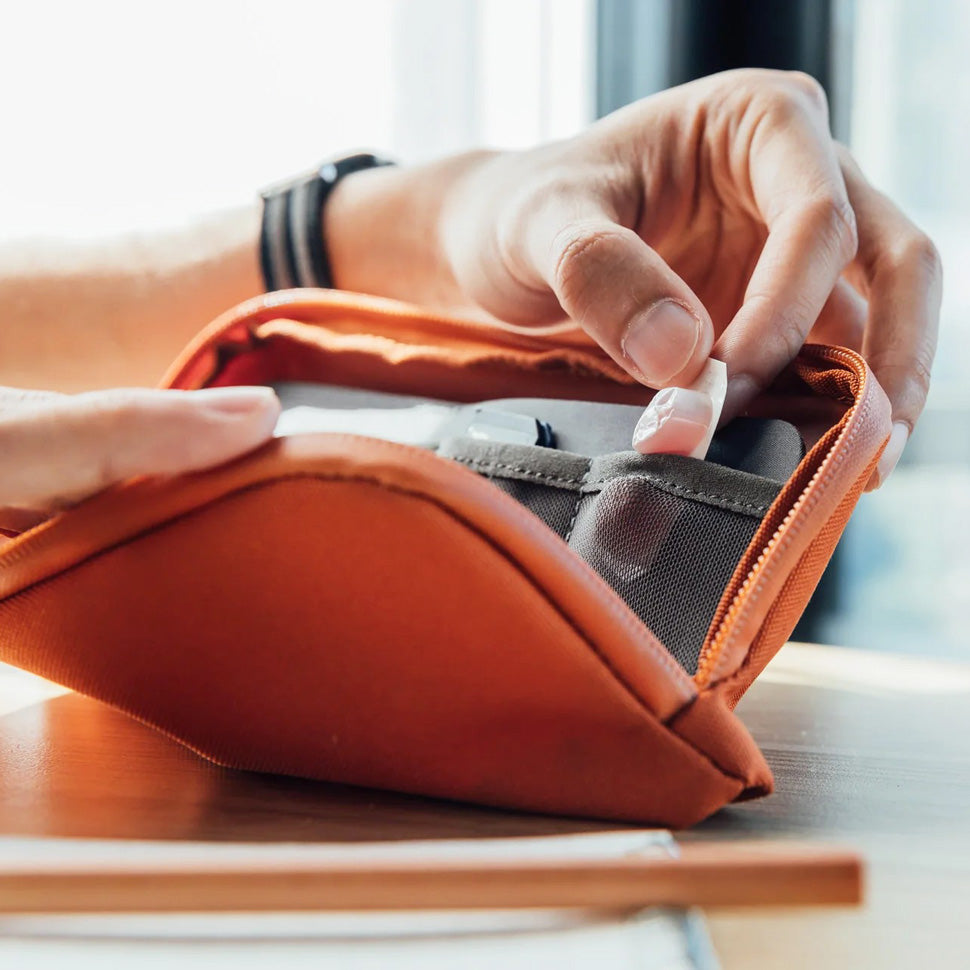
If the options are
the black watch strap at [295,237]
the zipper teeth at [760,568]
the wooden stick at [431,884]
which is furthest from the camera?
the black watch strap at [295,237]

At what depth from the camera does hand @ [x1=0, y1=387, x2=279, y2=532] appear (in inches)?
10.2

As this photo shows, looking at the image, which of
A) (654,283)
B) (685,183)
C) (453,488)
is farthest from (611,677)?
(685,183)

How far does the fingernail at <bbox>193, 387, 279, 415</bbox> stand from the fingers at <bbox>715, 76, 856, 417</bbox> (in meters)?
0.21

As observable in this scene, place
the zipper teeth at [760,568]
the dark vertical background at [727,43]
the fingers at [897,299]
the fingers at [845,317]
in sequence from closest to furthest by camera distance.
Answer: the zipper teeth at [760,568], the fingers at [897,299], the fingers at [845,317], the dark vertical background at [727,43]

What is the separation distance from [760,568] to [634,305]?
0.15 meters

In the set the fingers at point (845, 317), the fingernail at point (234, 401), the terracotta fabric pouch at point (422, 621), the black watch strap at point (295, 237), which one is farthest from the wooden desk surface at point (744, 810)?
the black watch strap at point (295, 237)

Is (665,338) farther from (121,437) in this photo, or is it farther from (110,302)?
(110,302)

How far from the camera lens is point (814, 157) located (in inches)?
20.5

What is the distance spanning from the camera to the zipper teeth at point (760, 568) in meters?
0.28

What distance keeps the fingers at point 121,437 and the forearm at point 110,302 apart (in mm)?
545

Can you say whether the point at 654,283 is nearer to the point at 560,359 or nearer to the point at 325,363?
the point at 560,359

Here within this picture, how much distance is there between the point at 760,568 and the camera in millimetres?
291

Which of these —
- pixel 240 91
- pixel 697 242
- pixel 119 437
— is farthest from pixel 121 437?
pixel 240 91

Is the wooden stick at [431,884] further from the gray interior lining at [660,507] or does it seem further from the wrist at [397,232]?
the wrist at [397,232]
